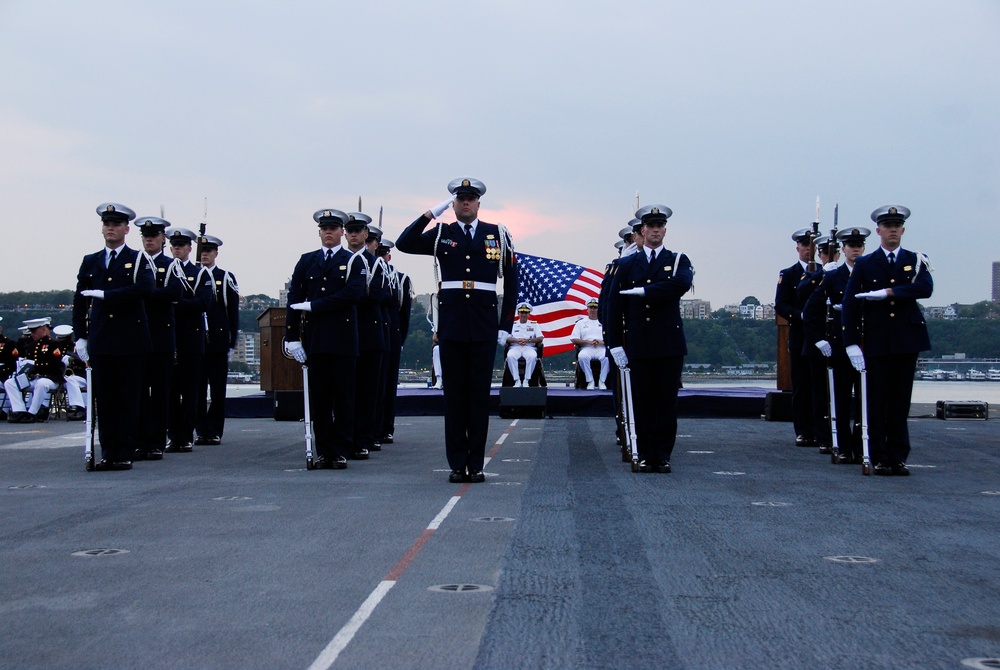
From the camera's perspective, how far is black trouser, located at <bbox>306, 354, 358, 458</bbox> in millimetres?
9383

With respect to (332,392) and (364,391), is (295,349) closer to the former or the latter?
(332,392)

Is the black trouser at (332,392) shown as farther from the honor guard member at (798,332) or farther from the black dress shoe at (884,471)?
the honor guard member at (798,332)

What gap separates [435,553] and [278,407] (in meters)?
10.8

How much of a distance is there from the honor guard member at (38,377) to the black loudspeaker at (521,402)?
685 cm

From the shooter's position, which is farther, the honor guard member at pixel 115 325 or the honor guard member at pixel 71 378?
the honor guard member at pixel 71 378

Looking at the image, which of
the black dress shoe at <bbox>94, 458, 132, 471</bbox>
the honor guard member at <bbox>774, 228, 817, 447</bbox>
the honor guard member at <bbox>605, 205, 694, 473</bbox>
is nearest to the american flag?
the honor guard member at <bbox>774, 228, 817, 447</bbox>

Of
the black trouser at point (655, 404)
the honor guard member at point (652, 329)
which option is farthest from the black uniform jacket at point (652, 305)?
the black trouser at point (655, 404)

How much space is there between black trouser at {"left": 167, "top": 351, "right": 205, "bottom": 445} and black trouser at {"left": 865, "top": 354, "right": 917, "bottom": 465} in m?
6.39

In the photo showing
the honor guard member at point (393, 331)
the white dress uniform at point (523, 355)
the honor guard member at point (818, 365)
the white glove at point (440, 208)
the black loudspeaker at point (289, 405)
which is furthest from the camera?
the white dress uniform at point (523, 355)

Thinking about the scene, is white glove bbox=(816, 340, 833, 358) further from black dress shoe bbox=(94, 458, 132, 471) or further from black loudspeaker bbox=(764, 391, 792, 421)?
black dress shoe bbox=(94, 458, 132, 471)

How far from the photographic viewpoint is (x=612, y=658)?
3365 millimetres

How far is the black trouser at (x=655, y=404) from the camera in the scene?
880 centimetres

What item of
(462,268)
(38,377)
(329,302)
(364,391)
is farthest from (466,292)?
(38,377)

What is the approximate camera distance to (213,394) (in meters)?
12.4
